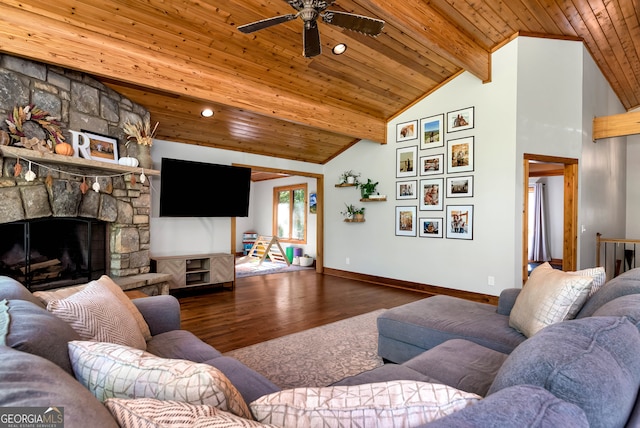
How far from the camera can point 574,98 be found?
15.0 feet

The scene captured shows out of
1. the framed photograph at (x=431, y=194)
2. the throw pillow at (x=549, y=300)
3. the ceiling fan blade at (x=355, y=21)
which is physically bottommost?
the throw pillow at (x=549, y=300)

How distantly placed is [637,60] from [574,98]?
195 cm

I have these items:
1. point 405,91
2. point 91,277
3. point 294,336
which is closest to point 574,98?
point 405,91

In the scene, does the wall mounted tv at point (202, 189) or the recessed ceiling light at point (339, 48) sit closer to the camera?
the recessed ceiling light at point (339, 48)

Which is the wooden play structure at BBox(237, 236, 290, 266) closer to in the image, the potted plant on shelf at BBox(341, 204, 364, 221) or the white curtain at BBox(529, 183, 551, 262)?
the potted plant on shelf at BBox(341, 204, 364, 221)

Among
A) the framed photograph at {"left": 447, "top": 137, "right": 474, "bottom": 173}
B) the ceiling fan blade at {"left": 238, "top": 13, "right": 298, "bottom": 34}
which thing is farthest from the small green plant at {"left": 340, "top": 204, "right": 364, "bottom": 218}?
the ceiling fan blade at {"left": 238, "top": 13, "right": 298, "bottom": 34}

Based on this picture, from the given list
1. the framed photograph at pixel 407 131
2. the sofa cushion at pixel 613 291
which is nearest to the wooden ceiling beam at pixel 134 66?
the framed photograph at pixel 407 131

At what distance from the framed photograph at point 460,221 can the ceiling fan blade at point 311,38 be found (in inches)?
130

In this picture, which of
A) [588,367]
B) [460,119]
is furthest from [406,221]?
[588,367]

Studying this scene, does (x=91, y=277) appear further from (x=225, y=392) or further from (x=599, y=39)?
(x=599, y=39)

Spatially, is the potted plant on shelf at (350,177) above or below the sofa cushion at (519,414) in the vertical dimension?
above

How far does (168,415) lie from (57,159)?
11.6 ft

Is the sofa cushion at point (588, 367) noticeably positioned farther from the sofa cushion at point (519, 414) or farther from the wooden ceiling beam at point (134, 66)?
the wooden ceiling beam at point (134, 66)

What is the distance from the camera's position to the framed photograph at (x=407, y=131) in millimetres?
5465
